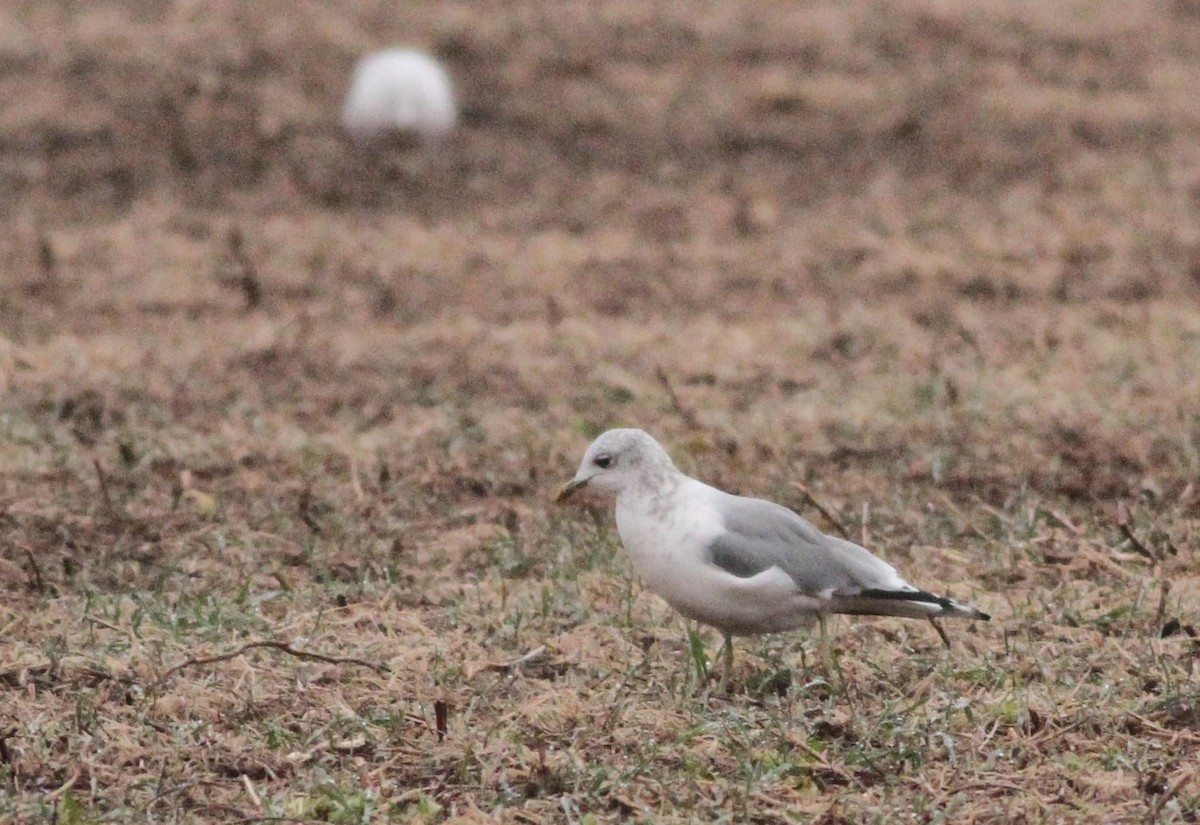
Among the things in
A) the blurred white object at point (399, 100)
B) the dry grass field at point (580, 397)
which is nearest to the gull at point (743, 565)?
the dry grass field at point (580, 397)

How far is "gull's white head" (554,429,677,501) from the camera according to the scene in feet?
14.7

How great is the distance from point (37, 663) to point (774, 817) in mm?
1714

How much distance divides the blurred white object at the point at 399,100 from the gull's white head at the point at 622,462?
636 cm

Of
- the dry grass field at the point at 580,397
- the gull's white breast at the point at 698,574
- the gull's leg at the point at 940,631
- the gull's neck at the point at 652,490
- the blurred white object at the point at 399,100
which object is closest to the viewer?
the dry grass field at the point at 580,397

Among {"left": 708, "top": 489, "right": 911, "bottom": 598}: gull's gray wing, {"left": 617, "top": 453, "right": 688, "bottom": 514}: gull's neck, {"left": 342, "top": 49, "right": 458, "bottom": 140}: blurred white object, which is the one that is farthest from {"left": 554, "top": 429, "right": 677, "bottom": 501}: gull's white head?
{"left": 342, "top": 49, "right": 458, "bottom": 140}: blurred white object

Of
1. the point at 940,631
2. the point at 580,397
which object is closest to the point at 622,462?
the point at 940,631

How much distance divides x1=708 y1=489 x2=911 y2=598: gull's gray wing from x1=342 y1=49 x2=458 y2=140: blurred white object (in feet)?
22.1

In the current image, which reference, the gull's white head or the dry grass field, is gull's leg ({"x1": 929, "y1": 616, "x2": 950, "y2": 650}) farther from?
the gull's white head

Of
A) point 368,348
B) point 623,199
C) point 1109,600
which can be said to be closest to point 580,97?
point 623,199

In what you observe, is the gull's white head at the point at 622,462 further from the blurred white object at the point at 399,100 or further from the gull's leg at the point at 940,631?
the blurred white object at the point at 399,100

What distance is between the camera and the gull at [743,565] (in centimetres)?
426

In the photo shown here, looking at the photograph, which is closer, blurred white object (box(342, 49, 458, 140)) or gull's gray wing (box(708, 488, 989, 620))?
gull's gray wing (box(708, 488, 989, 620))

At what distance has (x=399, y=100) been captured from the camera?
10695mm

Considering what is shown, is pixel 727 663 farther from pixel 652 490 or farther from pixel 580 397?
pixel 580 397
